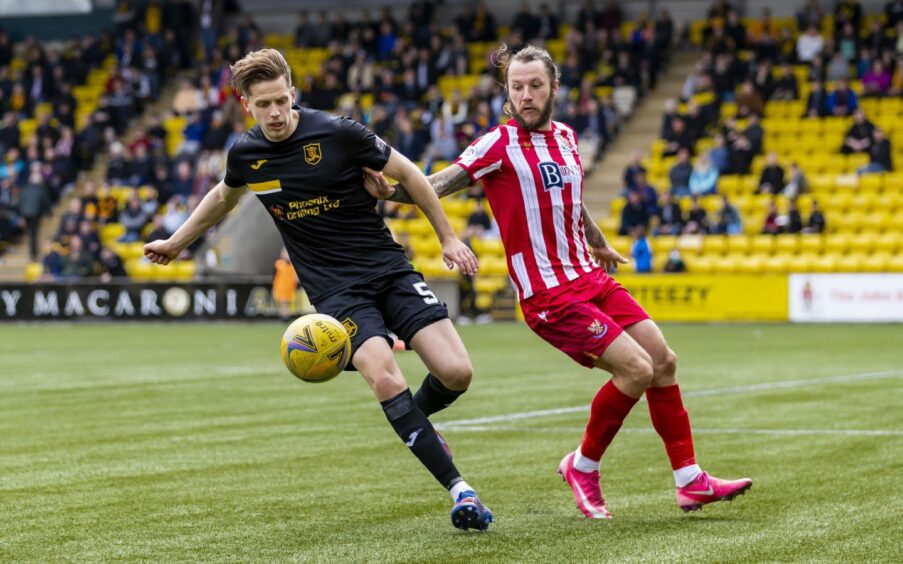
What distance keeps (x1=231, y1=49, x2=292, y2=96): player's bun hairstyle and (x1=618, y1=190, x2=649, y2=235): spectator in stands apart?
71.7ft

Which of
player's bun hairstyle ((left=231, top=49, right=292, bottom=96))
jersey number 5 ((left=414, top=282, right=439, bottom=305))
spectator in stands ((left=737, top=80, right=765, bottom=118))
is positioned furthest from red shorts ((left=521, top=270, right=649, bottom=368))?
spectator in stands ((left=737, top=80, right=765, bottom=118))

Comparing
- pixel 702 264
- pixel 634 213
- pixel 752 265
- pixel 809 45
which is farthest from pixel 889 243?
pixel 809 45

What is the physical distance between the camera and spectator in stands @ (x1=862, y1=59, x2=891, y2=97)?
29.4 meters

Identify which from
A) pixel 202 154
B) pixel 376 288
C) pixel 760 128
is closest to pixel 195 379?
pixel 376 288

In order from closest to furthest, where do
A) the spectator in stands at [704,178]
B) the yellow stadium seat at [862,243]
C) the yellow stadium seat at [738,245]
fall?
the yellow stadium seat at [862,243]
the yellow stadium seat at [738,245]
the spectator in stands at [704,178]

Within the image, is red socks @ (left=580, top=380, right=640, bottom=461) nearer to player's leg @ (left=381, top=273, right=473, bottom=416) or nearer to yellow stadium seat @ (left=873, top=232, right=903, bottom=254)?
player's leg @ (left=381, top=273, right=473, bottom=416)

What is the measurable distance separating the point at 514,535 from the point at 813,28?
2682 centimetres

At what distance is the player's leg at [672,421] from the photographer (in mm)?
6660

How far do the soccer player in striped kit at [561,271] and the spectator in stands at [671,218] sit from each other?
21461 mm

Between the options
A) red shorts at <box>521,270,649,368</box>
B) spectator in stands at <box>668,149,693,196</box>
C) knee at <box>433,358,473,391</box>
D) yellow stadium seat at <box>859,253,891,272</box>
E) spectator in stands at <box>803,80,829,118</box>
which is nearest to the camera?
knee at <box>433,358,473,391</box>

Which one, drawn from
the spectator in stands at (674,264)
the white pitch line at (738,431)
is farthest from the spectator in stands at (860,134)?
the white pitch line at (738,431)

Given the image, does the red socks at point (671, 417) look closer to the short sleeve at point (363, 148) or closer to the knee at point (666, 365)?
the knee at point (666, 365)

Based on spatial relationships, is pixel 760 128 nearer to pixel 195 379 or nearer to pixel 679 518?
pixel 195 379

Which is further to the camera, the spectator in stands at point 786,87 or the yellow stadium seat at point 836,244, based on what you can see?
the spectator in stands at point 786,87
